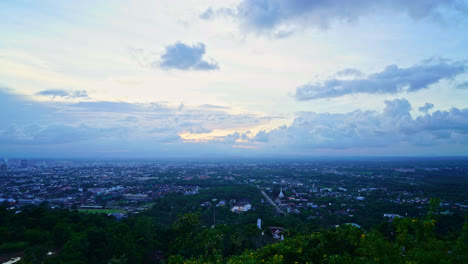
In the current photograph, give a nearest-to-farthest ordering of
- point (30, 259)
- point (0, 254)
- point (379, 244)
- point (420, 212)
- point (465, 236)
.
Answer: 1. point (379, 244)
2. point (465, 236)
3. point (30, 259)
4. point (0, 254)
5. point (420, 212)

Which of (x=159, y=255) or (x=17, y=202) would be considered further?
(x=17, y=202)

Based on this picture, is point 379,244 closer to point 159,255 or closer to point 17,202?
point 159,255

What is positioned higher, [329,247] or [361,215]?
[329,247]

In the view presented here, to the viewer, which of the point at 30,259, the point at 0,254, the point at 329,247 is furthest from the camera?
the point at 0,254

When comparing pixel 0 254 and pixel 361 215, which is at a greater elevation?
pixel 0 254

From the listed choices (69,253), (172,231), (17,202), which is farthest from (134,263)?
(17,202)

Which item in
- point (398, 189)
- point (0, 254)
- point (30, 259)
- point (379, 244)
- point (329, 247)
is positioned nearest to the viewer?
point (379, 244)

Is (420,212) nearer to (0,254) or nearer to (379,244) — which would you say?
(379,244)

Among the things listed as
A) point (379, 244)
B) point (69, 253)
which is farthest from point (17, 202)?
point (379, 244)

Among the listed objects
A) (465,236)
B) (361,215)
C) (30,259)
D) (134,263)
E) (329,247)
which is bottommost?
(361,215)
